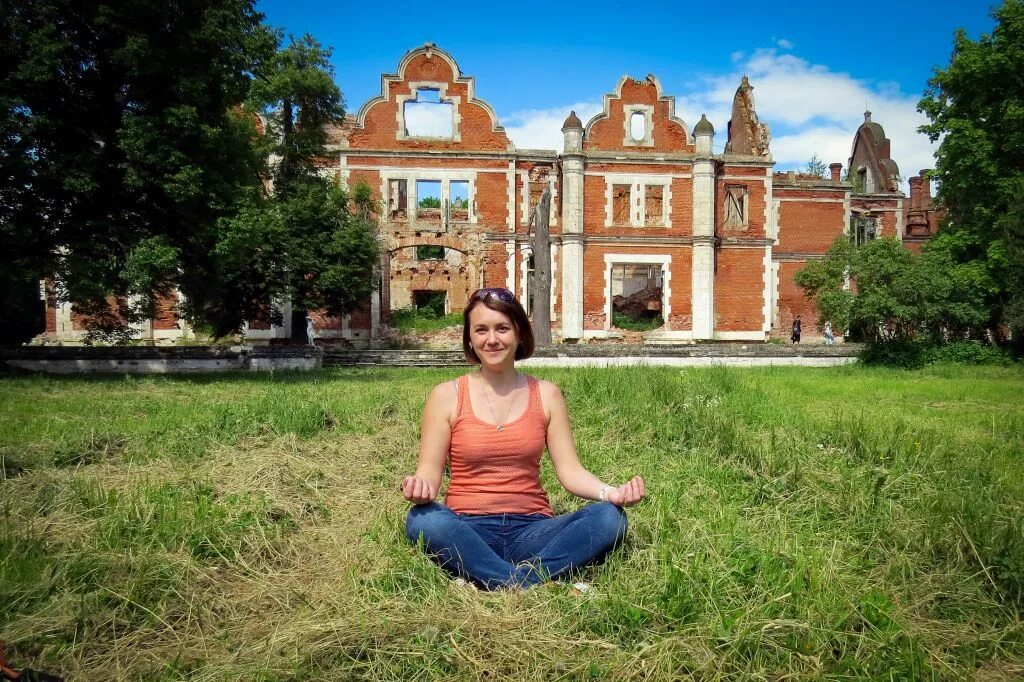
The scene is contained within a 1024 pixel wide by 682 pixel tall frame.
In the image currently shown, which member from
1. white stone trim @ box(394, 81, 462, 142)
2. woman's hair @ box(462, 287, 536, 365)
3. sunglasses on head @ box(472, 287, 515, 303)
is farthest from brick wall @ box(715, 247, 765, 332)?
Answer: sunglasses on head @ box(472, 287, 515, 303)

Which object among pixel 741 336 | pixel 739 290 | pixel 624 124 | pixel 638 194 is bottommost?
pixel 741 336

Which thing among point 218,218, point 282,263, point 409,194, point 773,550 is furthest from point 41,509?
point 409,194

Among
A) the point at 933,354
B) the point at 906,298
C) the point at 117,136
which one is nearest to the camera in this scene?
the point at 117,136

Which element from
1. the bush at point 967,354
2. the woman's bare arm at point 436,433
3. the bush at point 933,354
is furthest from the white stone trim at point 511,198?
the woman's bare arm at point 436,433

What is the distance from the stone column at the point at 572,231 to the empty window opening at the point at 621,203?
58.5 inches

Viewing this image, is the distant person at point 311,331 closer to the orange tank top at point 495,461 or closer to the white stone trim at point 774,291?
the white stone trim at point 774,291

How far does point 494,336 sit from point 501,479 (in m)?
0.73

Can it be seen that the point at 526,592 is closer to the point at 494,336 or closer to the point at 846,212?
the point at 494,336

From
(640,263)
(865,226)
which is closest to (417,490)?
(640,263)

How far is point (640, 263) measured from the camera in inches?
1009

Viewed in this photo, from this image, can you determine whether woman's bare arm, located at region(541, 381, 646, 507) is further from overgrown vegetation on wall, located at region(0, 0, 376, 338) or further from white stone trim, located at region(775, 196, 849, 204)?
white stone trim, located at region(775, 196, 849, 204)

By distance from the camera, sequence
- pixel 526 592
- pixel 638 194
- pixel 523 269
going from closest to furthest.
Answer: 1. pixel 526 592
2. pixel 523 269
3. pixel 638 194

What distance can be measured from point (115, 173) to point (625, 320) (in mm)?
19007

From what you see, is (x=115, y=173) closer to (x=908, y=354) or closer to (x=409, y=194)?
(x=409, y=194)
